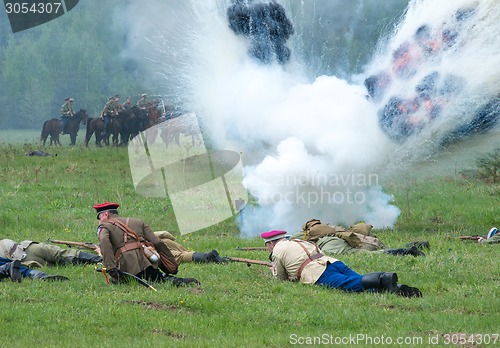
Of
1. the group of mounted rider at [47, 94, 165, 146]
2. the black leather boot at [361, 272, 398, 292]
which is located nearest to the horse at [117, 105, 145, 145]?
the group of mounted rider at [47, 94, 165, 146]

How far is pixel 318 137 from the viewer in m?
20.0

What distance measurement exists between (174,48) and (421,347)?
718 inches

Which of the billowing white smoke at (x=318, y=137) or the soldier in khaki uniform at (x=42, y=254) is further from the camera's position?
the billowing white smoke at (x=318, y=137)

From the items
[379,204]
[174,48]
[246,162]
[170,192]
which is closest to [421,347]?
[379,204]

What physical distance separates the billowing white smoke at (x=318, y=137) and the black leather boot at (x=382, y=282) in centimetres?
692

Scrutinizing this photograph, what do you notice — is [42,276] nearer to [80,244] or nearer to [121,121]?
[80,244]

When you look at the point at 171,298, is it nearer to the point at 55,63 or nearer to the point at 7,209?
the point at 7,209

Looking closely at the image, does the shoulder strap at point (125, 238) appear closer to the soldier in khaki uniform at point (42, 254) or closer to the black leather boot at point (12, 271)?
the black leather boot at point (12, 271)

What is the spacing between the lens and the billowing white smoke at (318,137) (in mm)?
19625

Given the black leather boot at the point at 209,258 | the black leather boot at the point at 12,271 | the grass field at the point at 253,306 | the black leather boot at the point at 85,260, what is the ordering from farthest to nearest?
the black leather boot at the point at 209,258, the black leather boot at the point at 85,260, the black leather boot at the point at 12,271, the grass field at the point at 253,306

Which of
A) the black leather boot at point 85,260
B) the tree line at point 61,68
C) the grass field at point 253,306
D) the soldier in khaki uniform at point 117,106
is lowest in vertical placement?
the grass field at point 253,306

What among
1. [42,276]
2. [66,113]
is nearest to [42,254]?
[42,276]

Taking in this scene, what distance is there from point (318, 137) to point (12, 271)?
831 centimetres

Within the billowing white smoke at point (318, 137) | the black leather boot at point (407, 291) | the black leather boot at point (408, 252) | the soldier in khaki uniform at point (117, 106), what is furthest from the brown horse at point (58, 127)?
the black leather boot at point (407, 291)
